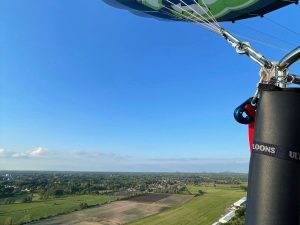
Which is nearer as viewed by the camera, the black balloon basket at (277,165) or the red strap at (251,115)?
the black balloon basket at (277,165)

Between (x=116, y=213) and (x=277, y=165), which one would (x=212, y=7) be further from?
(x=116, y=213)

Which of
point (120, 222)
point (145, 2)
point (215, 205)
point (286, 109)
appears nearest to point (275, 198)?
point (286, 109)

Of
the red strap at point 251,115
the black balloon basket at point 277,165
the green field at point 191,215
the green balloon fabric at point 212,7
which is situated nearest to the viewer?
the black balloon basket at point 277,165

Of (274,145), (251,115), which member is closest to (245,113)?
(251,115)

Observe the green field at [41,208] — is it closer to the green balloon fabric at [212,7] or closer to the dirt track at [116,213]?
the dirt track at [116,213]

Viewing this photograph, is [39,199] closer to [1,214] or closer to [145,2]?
[1,214]

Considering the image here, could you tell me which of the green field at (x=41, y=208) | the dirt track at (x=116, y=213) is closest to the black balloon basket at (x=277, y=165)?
the dirt track at (x=116, y=213)

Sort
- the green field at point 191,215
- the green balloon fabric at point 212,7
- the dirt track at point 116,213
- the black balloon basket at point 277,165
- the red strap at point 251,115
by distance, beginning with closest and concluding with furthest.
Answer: the black balloon basket at point 277,165 → the red strap at point 251,115 → the green balloon fabric at point 212,7 → the green field at point 191,215 → the dirt track at point 116,213
